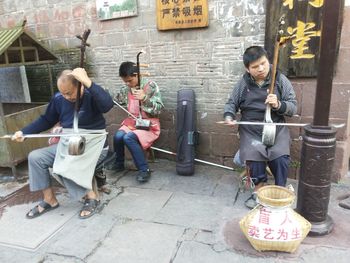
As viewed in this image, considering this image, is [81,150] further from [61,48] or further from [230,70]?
[61,48]

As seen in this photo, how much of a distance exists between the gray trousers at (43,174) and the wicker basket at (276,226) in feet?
5.83

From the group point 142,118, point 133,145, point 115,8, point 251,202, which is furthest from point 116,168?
point 115,8

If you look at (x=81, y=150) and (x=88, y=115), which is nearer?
(x=81, y=150)

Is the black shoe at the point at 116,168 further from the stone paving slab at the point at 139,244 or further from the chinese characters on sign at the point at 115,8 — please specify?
the chinese characters on sign at the point at 115,8

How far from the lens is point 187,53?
14.7 feet

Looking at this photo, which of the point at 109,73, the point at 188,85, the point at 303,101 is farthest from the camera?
the point at 109,73

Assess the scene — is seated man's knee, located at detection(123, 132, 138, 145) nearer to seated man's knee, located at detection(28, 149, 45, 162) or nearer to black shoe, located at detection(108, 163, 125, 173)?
black shoe, located at detection(108, 163, 125, 173)

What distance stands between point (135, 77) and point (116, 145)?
93 cm

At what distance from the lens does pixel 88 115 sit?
3.74 metres

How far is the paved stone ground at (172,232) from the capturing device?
9.52 feet

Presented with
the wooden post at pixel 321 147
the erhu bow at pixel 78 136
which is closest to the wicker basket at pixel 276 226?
the wooden post at pixel 321 147

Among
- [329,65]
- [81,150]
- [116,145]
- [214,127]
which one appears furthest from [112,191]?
[329,65]

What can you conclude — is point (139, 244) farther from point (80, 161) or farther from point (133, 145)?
point (133, 145)

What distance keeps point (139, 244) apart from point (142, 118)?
182cm
